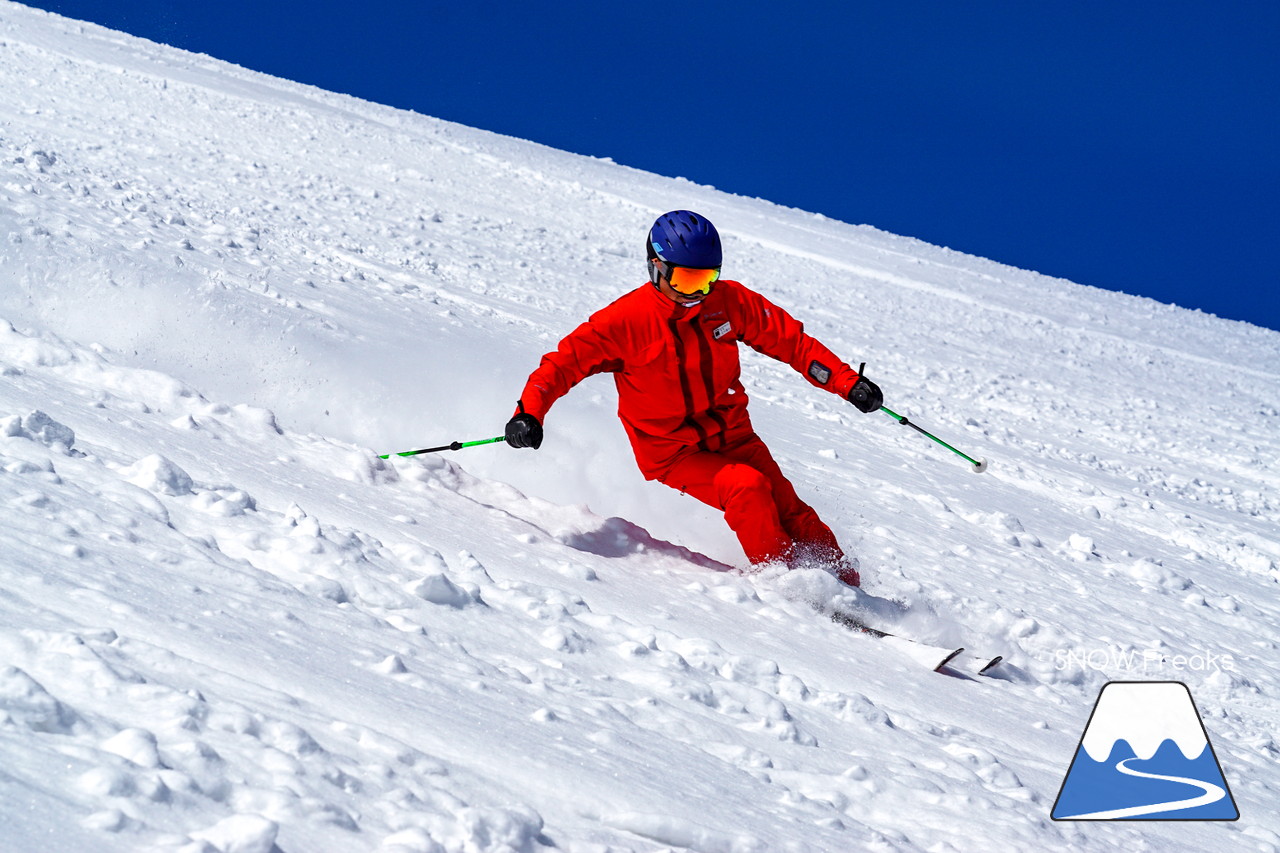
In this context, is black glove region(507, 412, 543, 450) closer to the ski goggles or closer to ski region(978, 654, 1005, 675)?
the ski goggles

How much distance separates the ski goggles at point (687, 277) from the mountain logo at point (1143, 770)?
7.56 feet

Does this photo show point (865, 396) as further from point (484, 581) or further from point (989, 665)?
point (484, 581)

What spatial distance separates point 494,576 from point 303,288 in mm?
5393

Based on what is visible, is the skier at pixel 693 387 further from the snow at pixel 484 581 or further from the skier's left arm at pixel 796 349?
the snow at pixel 484 581

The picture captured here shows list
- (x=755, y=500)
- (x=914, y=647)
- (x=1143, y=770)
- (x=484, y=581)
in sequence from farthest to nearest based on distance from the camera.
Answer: (x=755, y=500) < (x=914, y=647) < (x=484, y=581) < (x=1143, y=770)

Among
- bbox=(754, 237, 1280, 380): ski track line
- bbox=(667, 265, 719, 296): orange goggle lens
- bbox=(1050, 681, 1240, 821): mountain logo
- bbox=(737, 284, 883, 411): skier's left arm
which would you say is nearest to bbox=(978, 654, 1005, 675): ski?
bbox=(1050, 681, 1240, 821): mountain logo

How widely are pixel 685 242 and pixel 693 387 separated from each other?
0.65 m

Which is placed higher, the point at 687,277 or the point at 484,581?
the point at 687,277

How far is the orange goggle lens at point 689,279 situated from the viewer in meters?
4.73

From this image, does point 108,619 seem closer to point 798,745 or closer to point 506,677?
point 506,677

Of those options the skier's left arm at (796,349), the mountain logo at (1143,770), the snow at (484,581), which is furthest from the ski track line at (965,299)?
the mountain logo at (1143,770)

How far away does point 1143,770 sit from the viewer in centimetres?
338

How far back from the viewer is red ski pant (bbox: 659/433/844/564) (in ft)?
15.4

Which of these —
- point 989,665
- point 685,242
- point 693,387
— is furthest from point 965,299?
point 989,665
